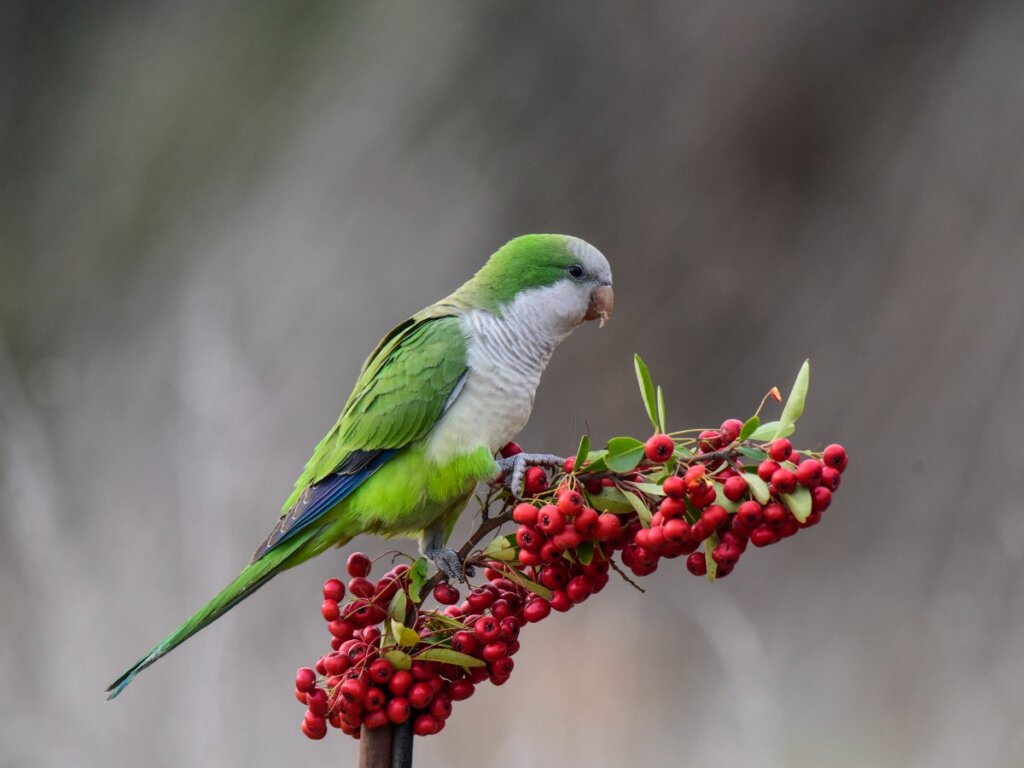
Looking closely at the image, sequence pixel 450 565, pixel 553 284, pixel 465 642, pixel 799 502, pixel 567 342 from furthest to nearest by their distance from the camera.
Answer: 1. pixel 567 342
2. pixel 553 284
3. pixel 450 565
4. pixel 465 642
5. pixel 799 502

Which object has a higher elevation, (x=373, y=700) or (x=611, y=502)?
(x=611, y=502)

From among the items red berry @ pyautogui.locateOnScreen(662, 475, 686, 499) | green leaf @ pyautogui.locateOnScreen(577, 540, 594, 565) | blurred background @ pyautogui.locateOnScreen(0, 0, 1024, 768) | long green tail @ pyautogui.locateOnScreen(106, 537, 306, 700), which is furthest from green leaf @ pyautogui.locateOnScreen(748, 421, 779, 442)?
blurred background @ pyautogui.locateOnScreen(0, 0, 1024, 768)

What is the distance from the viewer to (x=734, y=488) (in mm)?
1039

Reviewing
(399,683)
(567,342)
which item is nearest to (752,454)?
(399,683)

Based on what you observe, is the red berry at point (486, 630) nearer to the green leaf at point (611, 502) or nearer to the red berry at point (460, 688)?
the red berry at point (460, 688)

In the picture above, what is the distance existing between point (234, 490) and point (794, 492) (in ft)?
8.60

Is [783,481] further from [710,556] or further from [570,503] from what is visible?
[570,503]

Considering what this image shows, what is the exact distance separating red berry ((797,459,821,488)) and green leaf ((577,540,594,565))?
235 millimetres

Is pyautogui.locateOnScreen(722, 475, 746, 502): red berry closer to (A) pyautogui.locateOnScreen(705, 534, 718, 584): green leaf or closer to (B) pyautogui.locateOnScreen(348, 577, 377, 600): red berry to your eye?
(A) pyautogui.locateOnScreen(705, 534, 718, 584): green leaf

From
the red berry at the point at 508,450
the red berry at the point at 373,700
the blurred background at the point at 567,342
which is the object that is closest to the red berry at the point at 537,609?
the red berry at the point at 373,700

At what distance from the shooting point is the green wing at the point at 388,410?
1.52 metres

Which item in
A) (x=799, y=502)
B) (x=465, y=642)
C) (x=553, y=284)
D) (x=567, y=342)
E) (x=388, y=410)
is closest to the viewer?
(x=799, y=502)

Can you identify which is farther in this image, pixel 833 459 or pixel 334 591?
pixel 334 591

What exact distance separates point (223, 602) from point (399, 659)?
1.05 ft
